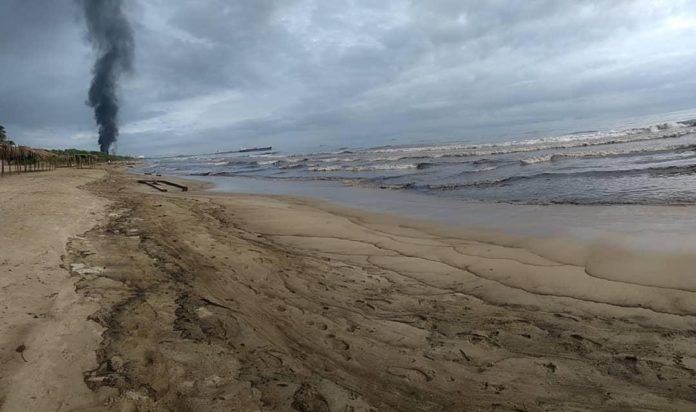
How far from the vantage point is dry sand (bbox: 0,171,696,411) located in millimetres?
2844

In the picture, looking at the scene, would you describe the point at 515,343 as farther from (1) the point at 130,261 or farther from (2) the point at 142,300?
(1) the point at 130,261

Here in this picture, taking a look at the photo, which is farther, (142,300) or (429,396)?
(142,300)

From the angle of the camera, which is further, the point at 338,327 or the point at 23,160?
the point at 23,160

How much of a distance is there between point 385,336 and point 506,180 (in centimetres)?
1447

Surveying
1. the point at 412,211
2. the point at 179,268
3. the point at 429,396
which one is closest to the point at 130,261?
the point at 179,268

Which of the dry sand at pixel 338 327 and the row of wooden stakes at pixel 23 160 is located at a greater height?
the row of wooden stakes at pixel 23 160

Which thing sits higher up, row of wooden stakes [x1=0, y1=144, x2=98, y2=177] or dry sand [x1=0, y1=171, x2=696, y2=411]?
row of wooden stakes [x1=0, y1=144, x2=98, y2=177]

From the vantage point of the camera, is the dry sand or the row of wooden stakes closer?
the dry sand

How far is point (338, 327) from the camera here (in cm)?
404

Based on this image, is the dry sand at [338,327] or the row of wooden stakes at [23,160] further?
the row of wooden stakes at [23,160]

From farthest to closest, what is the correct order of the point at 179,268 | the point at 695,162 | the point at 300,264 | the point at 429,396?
the point at 695,162, the point at 300,264, the point at 179,268, the point at 429,396

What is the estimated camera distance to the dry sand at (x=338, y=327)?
2844mm

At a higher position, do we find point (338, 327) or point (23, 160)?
point (23, 160)

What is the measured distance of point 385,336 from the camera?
3.85 metres
